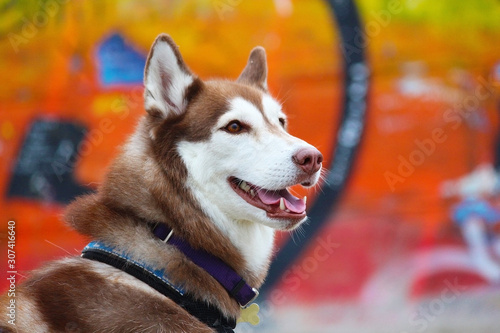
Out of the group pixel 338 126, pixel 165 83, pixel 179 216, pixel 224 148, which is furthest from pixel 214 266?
pixel 338 126

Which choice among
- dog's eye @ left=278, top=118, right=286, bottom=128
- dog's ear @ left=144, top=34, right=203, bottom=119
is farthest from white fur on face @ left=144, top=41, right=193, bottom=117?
dog's eye @ left=278, top=118, right=286, bottom=128

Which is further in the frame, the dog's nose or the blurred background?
the blurred background

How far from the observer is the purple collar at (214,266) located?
2.77 metres

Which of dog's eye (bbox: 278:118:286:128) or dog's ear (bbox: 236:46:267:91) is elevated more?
dog's ear (bbox: 236:46:267:91)

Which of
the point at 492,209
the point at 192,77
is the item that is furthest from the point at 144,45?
the point at 492,209

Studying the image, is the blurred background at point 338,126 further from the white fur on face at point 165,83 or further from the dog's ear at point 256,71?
the white fur on face at point 165,83

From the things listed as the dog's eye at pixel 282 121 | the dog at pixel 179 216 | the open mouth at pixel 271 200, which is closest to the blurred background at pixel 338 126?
the dog's eye at pixel 282 121

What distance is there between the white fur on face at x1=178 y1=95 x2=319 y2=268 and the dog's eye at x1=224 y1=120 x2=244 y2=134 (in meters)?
0.02

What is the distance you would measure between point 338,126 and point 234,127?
3.99 m

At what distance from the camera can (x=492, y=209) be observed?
7051 millimetres

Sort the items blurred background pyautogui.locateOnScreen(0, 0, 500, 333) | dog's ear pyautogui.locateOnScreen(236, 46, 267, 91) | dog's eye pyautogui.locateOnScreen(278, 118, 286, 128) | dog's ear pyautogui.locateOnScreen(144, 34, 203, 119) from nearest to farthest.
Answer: dog's ear pyautogui.locateOnScreen(144, 34, 203, 119) → dog's eye pyautogui.locateOnScreen(278, 118, 286, 128) → dog's ear pyautogui.locateOnScreen(236, 46, 267, 91) → blurred background pyautogui.locateOnScreen(0, 0, 500, 333)

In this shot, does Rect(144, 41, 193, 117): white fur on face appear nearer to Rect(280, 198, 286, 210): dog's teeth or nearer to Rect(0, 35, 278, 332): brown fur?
Rect(0, 35, 278, 332): brown fur

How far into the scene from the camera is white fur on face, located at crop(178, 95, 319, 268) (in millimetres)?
2904

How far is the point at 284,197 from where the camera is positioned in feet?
9.89
